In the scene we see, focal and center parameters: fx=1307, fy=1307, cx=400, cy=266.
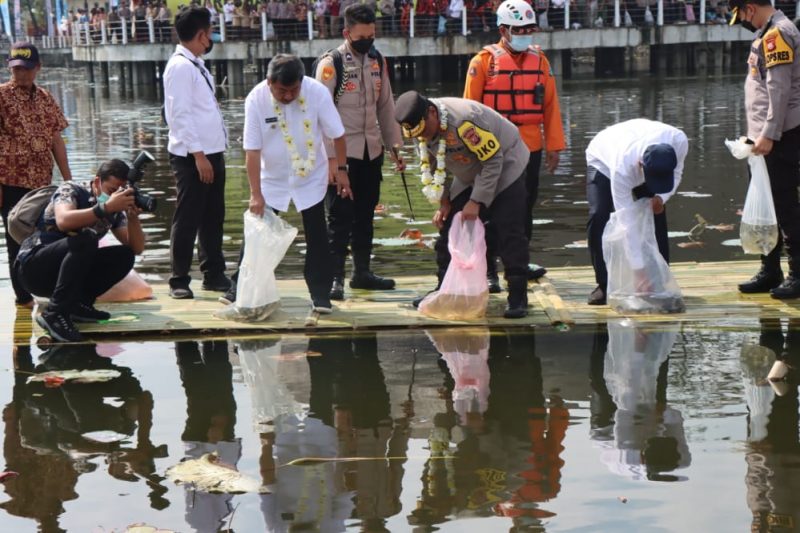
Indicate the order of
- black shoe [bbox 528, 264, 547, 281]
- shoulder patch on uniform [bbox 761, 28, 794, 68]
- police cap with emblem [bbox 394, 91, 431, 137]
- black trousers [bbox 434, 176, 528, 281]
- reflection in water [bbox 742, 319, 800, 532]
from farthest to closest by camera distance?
black shoe [bbox 528, 264, 547, 281], black trousers [bbox 434, 176, 528, 281], shoulder patch on uniform [bbox 761, 28, 794, 68], police cap with emblem [bbox 394, 91, 431, 137], reflection in water [bbox 742, 319, 800, 532]

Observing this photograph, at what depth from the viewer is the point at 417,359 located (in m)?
6.66

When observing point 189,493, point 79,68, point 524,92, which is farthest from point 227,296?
point 79,68

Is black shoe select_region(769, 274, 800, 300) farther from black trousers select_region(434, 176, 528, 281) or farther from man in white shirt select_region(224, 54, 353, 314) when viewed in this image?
man in white shirt select_region(224, 54, 353, 314)

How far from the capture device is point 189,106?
7.61 m

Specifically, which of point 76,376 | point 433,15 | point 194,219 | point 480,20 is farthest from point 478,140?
point 433,15

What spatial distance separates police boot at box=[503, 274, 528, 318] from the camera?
7.21 m

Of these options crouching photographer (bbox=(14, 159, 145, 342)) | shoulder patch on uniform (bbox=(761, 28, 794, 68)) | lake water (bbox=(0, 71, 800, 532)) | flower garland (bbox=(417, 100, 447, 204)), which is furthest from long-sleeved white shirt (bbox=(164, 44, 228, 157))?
shoulder patch on uniform (bbox=(761, 28, 794, 68))

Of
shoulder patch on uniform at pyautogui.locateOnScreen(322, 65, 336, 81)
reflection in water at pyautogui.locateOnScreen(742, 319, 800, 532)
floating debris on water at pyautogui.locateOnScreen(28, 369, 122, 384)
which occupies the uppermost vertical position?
shoulder patch on uniform at pyautogui.locateOnScreen(322, 65, 336, 81)

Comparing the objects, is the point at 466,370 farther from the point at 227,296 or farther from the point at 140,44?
the point at 140,44

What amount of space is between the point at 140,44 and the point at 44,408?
127 ft

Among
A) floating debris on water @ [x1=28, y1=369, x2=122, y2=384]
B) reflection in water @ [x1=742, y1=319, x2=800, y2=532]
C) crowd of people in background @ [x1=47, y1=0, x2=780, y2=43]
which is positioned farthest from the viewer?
→ crowd of people in background @ [x1=47, y1=0, x2=780, y2=43]

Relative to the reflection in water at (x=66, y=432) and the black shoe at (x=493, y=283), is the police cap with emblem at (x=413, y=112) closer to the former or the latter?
the black shoe at (x=493, y=283)

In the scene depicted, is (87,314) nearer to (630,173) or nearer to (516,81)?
(516,81)

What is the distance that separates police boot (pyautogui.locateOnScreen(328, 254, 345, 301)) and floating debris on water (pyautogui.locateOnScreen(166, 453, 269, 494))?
2.70 meters
